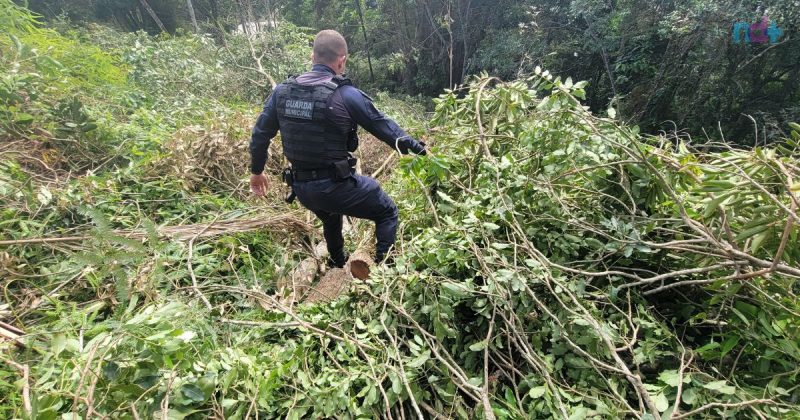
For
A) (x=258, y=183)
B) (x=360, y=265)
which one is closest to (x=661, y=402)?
(x=360, y=265)

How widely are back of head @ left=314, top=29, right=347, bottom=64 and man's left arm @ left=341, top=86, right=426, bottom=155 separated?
0.23 m

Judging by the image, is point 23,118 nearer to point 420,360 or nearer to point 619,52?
point 420,360

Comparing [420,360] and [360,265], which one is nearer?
[420,360]

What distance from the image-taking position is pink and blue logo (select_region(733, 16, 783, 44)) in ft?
19.7

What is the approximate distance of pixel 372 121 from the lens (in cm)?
230

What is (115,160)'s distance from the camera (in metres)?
3.56

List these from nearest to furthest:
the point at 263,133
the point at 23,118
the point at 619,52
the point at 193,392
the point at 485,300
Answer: the point at 193,392, the point at 485,300, the point at 263,133, the point at 23,118, the point at 619,52

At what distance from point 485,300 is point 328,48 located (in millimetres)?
1711

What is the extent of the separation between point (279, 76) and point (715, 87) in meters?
7.70

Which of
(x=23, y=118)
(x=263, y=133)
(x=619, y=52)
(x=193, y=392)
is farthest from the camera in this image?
(x=619, y=52)

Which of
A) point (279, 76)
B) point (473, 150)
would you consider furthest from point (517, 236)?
point (279, 76)

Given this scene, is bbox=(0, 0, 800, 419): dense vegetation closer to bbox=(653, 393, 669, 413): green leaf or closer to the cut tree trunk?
bbox=(653, 393, 669, 413): green leaf

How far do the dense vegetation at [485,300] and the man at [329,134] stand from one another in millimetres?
247

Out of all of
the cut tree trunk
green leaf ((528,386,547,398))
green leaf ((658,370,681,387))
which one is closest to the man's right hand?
the cut tree trunk
